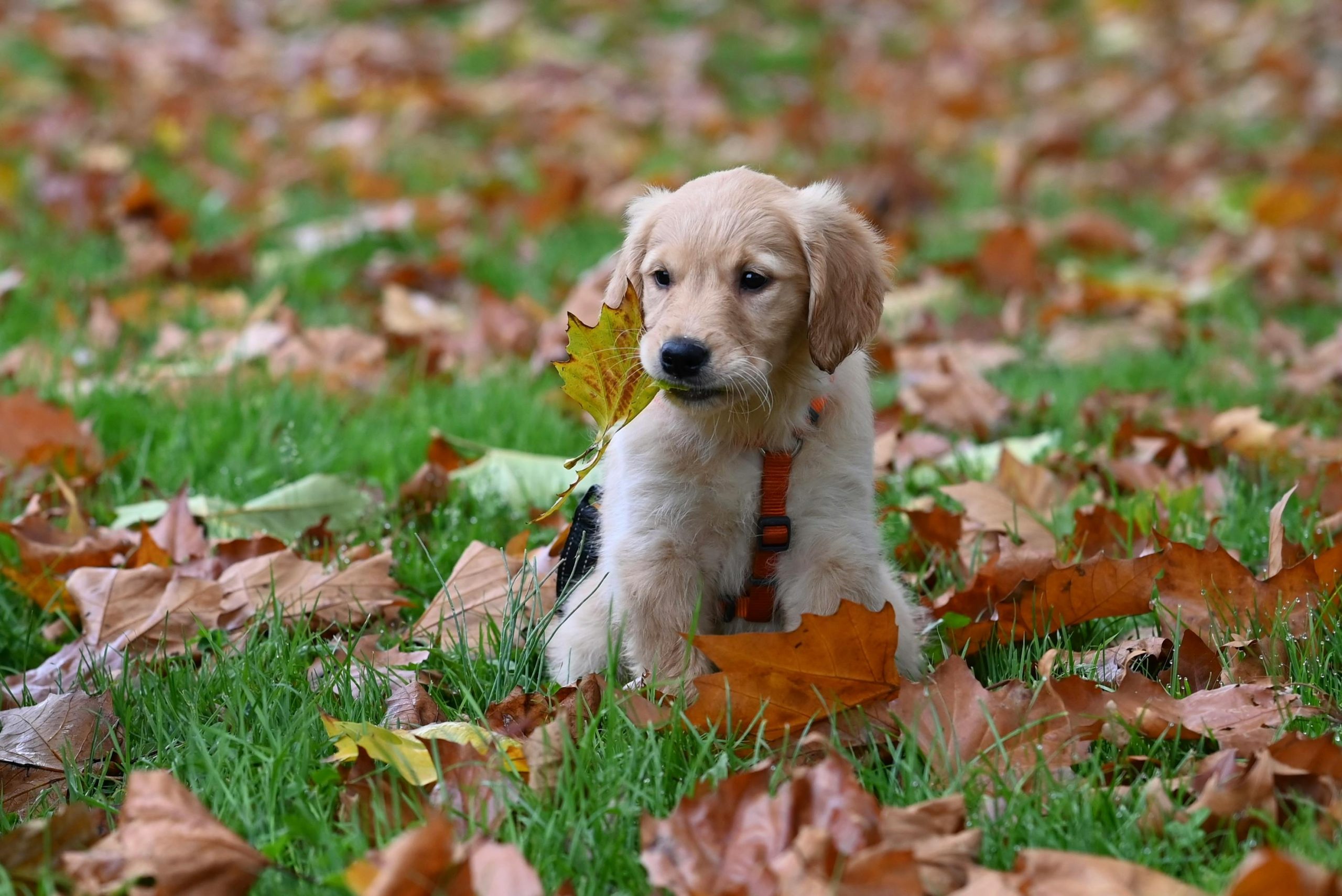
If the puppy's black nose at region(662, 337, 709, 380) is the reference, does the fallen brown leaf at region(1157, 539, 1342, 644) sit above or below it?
below

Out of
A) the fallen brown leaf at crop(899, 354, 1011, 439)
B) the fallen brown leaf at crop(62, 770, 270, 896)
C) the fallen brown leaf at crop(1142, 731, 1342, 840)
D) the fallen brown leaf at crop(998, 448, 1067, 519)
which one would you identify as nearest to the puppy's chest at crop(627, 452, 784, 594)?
the fallen brown leaf at crop(1142, 731, 1342, 840)

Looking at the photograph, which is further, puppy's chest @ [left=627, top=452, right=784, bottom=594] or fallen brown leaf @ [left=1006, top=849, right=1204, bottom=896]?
puppy's chest @ [left=627, top=452, right=784, bottom=594]

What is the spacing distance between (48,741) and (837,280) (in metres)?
1.65

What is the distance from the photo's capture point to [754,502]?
8.48 feet

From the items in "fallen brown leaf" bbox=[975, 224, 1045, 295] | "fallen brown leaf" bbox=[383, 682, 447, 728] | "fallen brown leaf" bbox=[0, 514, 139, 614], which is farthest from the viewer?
"fallen brown leaf" bbox=[975, 224, 1045, 295]

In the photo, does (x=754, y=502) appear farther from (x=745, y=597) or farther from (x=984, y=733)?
(x=984, y=733)

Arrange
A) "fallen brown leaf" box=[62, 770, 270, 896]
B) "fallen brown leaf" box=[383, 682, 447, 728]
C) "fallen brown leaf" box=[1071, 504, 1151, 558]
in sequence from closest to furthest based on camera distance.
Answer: "fallen brown leaf" box=[62, 770, 270, 896] < "fallen brown leaf" box=[383, 682, 447, 728] < "fallen brown leaf" box=[1071, 504, 1151, 558]

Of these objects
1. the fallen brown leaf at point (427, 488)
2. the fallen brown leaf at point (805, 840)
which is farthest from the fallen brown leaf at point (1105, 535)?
the fallen brown leaf at point (427, 488)

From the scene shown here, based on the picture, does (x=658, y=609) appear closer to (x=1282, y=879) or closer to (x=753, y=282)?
(x=753, y=282)

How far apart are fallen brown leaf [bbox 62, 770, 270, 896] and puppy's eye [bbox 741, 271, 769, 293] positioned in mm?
1344

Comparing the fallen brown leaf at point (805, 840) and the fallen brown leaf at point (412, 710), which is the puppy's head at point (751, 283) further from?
the fallen brown leaf at point (805, 840)

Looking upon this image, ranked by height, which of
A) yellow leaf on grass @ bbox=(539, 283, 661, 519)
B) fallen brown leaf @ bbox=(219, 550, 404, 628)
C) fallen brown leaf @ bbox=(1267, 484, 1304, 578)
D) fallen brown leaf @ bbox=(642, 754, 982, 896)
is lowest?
fallen brown leaf @ bbox=(219, 550, 404, 628)

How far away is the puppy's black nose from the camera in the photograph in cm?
243

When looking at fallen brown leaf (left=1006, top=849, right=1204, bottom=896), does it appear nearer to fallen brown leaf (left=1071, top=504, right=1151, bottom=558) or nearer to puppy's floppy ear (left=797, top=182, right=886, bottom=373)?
puppy's floppy ear (left=797, top=182, right=886, bottom=373)
